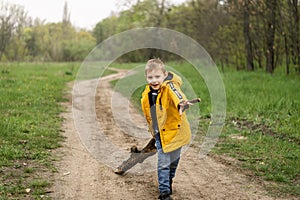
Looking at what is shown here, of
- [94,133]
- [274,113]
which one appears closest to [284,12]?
[274,113]

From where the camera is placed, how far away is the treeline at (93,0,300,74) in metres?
16.1

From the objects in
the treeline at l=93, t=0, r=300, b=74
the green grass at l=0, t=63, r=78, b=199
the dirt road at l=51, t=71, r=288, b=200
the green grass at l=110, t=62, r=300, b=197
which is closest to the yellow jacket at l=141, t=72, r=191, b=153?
the dirt road at l=51, t=71, r=288, b=200

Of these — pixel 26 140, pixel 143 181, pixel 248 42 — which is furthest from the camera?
pixel 248 42

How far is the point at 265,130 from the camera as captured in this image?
8445 millimetres

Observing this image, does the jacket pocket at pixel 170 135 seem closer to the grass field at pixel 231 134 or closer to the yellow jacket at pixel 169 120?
the yellow jacket at pixel 169 120

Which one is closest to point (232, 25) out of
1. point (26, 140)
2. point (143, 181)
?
point (26, 140)

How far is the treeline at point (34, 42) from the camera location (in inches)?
1180

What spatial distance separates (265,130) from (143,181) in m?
3.99

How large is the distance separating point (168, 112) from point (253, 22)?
54.5 ft

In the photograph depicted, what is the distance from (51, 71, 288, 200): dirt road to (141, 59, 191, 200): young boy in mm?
437

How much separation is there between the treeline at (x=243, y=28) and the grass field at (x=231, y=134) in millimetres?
2943

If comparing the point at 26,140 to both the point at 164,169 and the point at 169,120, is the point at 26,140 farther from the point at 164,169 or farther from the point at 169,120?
the point at 169,120

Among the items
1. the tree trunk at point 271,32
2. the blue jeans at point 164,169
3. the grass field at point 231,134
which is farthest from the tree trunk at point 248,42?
the blue jeans at point 164,169

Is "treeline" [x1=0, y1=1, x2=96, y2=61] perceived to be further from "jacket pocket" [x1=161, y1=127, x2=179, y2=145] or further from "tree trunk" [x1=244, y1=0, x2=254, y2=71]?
"jacket pocket" [x1=161, y1=127, x2=179, y2=145]
